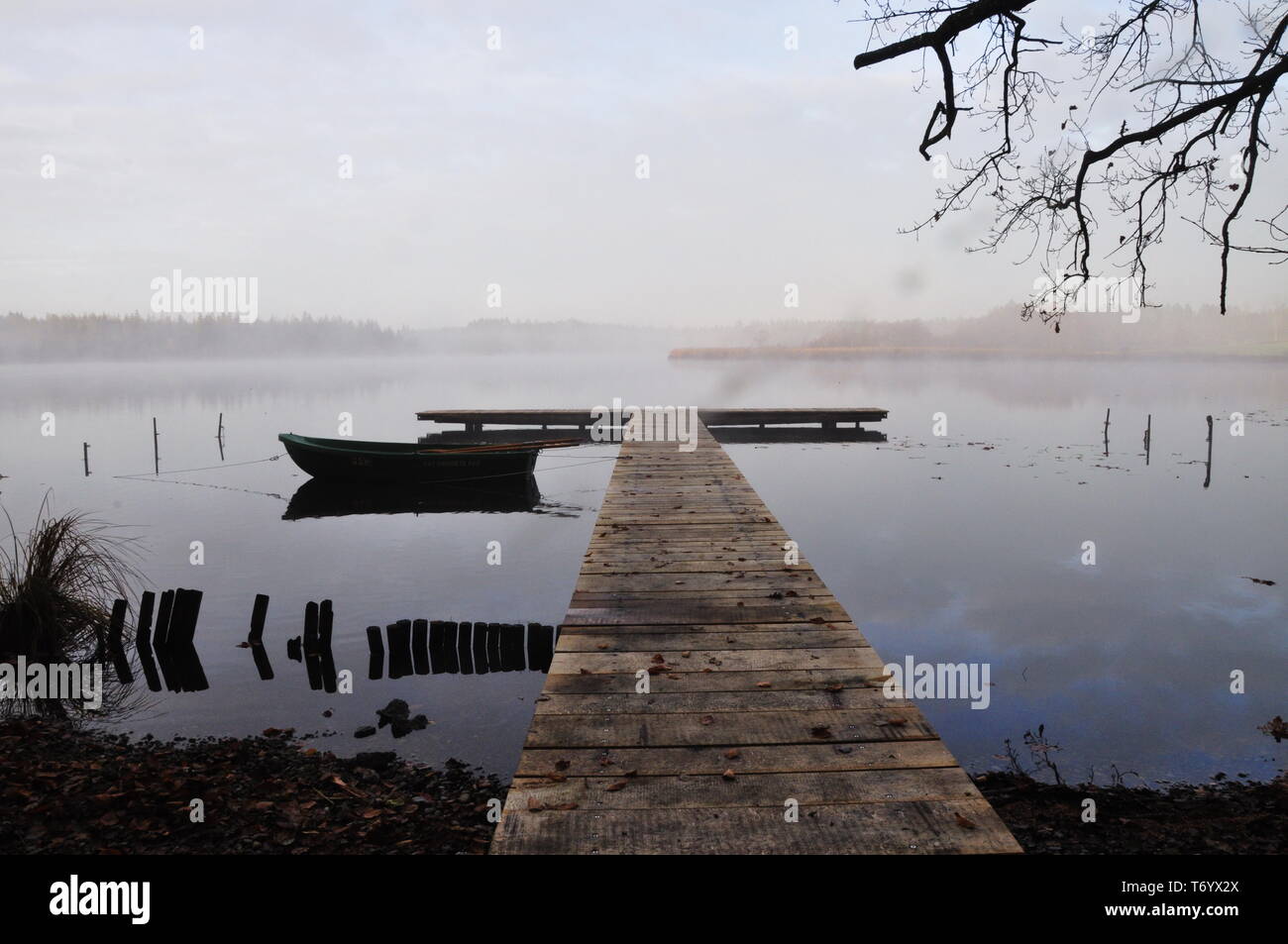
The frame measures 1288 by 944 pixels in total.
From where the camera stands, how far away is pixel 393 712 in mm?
8812

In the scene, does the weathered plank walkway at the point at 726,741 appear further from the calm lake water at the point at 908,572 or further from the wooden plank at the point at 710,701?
the calm lake water at the point at 908,572

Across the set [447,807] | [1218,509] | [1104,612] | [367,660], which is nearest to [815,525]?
[1104,612]

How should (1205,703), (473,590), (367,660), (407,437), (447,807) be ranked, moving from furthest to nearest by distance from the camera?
1. (407,437)
2. (473,590)
3. (367,660)
4. (1205,703)
5. (447,807)

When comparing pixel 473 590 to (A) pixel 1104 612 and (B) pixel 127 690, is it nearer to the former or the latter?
(B) pixel 127 690

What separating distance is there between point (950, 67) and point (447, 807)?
21.9 feet

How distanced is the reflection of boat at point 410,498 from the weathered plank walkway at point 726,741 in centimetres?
1623

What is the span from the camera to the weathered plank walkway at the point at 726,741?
3457 mm

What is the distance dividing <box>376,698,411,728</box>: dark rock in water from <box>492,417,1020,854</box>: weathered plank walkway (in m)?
2.53

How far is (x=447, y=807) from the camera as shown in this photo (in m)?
6.52

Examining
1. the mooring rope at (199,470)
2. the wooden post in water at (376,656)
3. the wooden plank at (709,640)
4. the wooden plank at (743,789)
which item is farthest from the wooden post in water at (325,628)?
the mooring rope at (199,470)

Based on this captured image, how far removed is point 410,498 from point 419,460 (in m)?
2.05

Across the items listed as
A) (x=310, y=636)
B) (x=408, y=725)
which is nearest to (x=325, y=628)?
(x=310, y=636)

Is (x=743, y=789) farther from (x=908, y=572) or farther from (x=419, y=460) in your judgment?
(x=419, y=460)

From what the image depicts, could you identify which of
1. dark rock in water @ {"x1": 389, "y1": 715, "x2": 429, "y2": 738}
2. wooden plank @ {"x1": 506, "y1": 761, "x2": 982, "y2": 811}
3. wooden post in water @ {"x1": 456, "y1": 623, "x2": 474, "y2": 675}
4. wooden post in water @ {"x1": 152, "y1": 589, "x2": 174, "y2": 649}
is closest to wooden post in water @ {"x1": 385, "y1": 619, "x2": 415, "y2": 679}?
wooden post in water @ {"x1": 456, "y1": 623, "x2": 474, "y2": 675}
